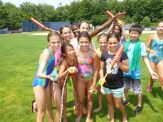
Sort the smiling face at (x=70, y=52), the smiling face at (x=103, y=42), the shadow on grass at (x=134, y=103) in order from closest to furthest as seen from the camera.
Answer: the smiling face at (x=70, y=52) < the smiling face at (x=103, y=42) < the shadow on grass at (x=134, y=103)

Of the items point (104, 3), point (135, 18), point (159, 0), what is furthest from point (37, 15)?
point (159, 0)

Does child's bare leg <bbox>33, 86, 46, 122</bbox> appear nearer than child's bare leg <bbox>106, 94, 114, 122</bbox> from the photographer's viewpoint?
Yes

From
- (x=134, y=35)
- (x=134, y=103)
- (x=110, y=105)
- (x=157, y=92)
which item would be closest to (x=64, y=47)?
(x=110, y=105)

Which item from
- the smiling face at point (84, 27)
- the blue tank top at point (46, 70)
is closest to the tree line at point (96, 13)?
the smiling face at point (84, 27)

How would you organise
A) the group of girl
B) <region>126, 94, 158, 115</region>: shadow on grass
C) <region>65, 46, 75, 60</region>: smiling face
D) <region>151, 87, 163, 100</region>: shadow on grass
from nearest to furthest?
the group of girl < <region>65, 46, 75, 60</region>: smiling face < <region>126, 94, 158, 115</region>: shadow on grass < <region>151, 87, 163, 100</region>: shadow on grass

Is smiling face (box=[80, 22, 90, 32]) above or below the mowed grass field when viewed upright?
above

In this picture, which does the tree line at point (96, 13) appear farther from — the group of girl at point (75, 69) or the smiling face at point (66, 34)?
the group of girl at point (75, 69)

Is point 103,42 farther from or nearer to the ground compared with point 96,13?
nearer to the ground

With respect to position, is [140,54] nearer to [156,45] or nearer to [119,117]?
[156,45]

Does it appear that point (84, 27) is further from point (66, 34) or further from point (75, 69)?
point (75, 69)

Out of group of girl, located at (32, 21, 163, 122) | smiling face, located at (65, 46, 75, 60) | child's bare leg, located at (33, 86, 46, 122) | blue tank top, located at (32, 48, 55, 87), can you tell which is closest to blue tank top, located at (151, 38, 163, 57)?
group of girl, located at (32, 21, 163, 122)

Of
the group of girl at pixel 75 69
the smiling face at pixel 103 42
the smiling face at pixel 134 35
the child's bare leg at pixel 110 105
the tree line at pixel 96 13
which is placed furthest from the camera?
the tree line at pixel 96 13

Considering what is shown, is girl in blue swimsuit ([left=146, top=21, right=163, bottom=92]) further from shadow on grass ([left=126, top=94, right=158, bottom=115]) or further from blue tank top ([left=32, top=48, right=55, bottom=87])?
blue tank top ([left=32, top=48, right=55, bottom=87])

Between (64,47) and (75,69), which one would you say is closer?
(75,69)
